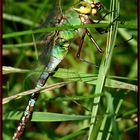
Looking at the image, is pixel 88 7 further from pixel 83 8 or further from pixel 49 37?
pixel 49 37

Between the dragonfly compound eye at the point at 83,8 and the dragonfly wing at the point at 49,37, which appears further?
the dragonfly wing at the point at 49,37

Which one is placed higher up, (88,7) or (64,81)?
(88,7)

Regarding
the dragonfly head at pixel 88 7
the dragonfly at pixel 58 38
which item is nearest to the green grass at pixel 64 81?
the dragonfly at pixel 58 38

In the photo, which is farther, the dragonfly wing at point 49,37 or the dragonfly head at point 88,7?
the dragonfly wing at point 49,37

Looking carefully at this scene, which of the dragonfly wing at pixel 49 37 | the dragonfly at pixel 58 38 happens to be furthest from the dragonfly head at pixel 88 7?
the dragonfly wing at pixel 49 37

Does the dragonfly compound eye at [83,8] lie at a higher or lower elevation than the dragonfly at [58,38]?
higher

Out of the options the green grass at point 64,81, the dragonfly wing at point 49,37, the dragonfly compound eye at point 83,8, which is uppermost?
the dragonfly compound eye at point 83,8

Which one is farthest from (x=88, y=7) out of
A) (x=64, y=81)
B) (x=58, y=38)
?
(x=64, y=81)

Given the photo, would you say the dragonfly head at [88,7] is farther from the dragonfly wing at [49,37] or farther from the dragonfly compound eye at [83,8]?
the dragonfly wing at [49,37]

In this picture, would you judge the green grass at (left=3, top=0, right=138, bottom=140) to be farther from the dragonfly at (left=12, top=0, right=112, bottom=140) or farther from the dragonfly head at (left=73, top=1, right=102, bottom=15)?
the dragonfly head at (left=73, top=1, right=102, bottom=15)

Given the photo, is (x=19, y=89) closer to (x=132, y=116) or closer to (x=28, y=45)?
(x=28, y=45)
